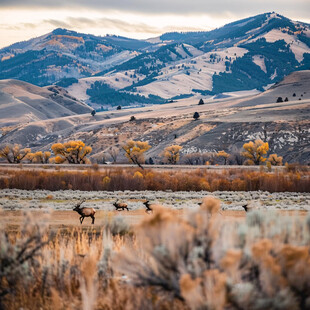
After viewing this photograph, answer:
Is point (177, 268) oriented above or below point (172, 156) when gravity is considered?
above

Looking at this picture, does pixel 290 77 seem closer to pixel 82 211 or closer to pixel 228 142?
pixel 228 142

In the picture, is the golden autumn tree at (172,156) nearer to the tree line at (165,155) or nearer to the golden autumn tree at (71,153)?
the tree line at (165,155)

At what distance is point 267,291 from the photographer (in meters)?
5.70

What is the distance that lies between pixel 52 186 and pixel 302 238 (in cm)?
3606

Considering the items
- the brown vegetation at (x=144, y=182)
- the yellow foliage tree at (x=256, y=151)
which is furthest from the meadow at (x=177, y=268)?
the yellow foliage tree at (x=256, y=151)

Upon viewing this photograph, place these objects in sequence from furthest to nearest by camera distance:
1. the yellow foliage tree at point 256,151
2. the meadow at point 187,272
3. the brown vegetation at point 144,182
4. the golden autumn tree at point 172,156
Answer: the golden autumn tree at point 172,156 → the yellow foliage tree at point 256,151 → the brown vegetation at point 144,182 → the meadow at point 187,272

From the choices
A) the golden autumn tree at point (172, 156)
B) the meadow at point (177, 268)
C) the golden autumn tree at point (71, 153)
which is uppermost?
the meadow at point (177, 268)

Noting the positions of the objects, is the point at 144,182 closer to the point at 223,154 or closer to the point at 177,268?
the point at 177,268

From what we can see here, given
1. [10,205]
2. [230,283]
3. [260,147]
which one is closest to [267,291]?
[230,283]

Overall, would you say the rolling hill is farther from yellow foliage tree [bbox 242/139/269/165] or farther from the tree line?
yellow foliage tree [bbox 242/139/269/165]

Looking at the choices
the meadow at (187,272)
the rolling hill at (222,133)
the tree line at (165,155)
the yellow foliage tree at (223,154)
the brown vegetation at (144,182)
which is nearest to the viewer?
the meadow at (187,272)

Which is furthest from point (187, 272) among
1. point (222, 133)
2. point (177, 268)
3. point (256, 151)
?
point (222, 133)

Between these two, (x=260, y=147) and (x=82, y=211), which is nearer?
(x=82, y=211)

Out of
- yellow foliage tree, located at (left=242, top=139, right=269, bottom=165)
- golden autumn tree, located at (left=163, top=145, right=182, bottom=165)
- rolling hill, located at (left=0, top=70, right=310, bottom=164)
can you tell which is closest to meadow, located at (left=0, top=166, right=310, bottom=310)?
yellow foliage tree, located at (left=242, top=139, right=269, bottom=165)
